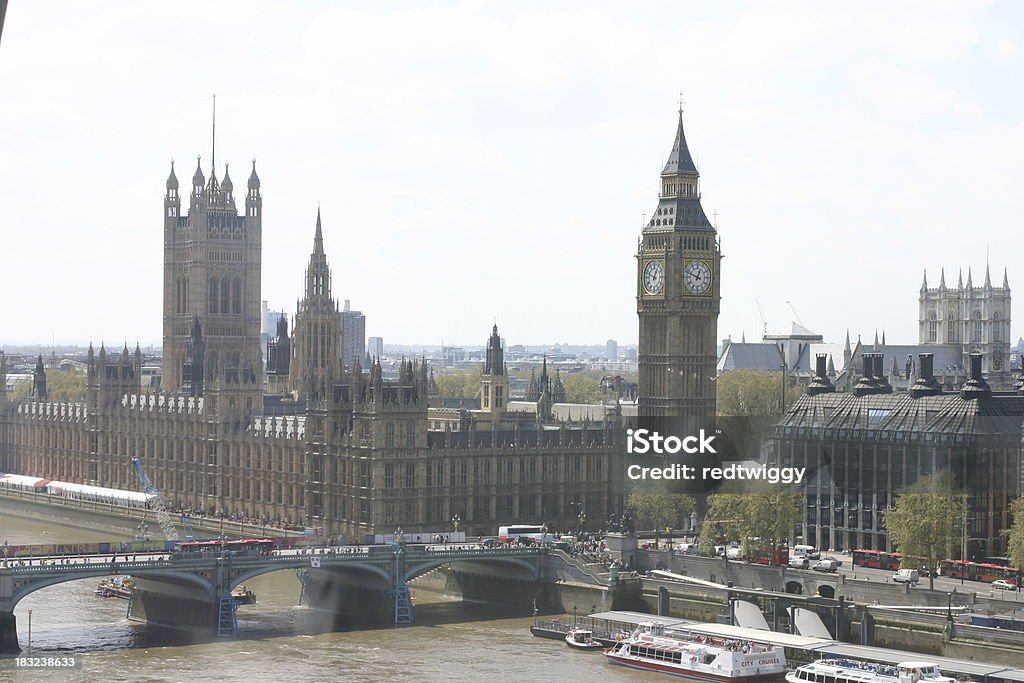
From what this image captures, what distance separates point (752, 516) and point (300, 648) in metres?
25.7

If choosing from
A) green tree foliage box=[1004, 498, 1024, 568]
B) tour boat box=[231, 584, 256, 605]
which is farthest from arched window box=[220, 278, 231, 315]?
green tree foliage box=[1004, 498, 1024, 568]

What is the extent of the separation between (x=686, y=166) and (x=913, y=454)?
31038mm

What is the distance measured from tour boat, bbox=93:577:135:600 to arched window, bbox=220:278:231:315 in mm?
78933

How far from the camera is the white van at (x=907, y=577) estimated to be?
99500 mm

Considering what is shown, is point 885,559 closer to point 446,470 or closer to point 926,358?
point 926,358

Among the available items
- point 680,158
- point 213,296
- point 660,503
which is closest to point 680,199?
point 680,158

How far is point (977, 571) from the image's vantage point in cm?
10388

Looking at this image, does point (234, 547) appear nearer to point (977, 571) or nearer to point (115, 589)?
point (115, 589)

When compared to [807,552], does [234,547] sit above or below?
above

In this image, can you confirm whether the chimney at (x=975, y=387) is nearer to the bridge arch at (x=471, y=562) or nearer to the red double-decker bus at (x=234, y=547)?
the bridge arch at (x=471, y=562)

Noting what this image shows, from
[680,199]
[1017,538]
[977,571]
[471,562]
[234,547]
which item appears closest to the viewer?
[1017,538]

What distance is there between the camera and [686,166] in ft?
445

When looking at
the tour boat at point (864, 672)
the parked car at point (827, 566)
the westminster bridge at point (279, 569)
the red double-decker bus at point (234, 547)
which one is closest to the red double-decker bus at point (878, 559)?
the parked car at point (827, 566)

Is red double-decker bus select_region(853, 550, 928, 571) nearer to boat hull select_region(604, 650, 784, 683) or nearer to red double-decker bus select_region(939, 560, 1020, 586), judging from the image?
red double-decker bus select_region(939, 560, 1020, 586)
